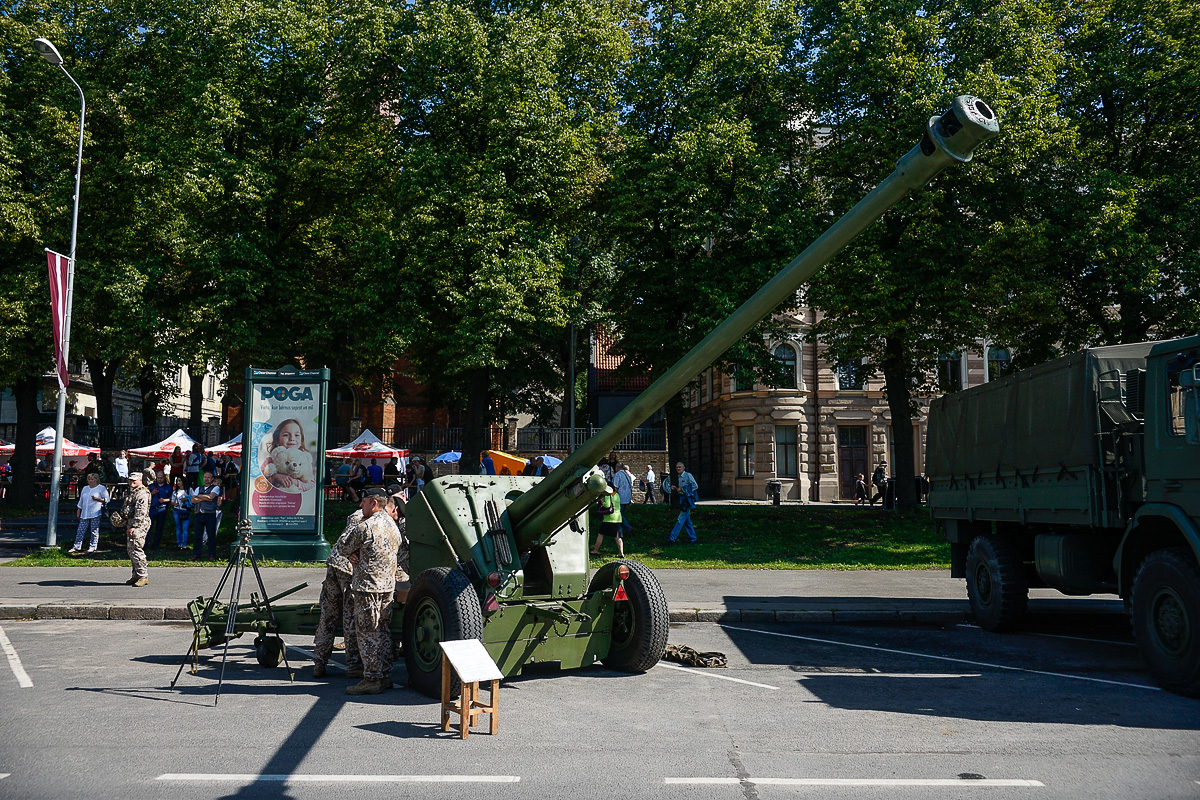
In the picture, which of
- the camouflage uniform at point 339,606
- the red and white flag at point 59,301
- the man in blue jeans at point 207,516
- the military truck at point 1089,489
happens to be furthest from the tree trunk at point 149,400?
the military truck at point 1089,489

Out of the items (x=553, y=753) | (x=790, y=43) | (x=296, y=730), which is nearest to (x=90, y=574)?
(x=296, y=730)

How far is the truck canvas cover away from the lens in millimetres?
9344

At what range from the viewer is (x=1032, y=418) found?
10.4 meters

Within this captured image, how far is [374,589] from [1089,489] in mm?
7093

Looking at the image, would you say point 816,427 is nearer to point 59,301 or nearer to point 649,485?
point 649,485

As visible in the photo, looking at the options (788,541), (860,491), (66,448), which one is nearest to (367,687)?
(788,541)

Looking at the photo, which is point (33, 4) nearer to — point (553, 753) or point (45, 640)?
point (45, 640)

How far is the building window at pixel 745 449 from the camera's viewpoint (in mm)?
41594

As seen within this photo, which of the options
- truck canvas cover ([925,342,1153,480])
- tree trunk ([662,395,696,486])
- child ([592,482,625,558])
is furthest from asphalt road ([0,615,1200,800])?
tree trunk ([662,395,696,486])

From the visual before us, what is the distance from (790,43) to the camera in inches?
1051

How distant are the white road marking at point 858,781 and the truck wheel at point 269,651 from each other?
4.79 meters

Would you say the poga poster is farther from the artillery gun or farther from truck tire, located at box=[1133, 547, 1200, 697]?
truck tire, located at box=[1133, 547, 1200, 697]

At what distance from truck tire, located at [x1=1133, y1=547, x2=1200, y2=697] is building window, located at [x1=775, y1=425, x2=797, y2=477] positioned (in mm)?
32697

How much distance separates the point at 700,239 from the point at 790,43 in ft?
23.8
